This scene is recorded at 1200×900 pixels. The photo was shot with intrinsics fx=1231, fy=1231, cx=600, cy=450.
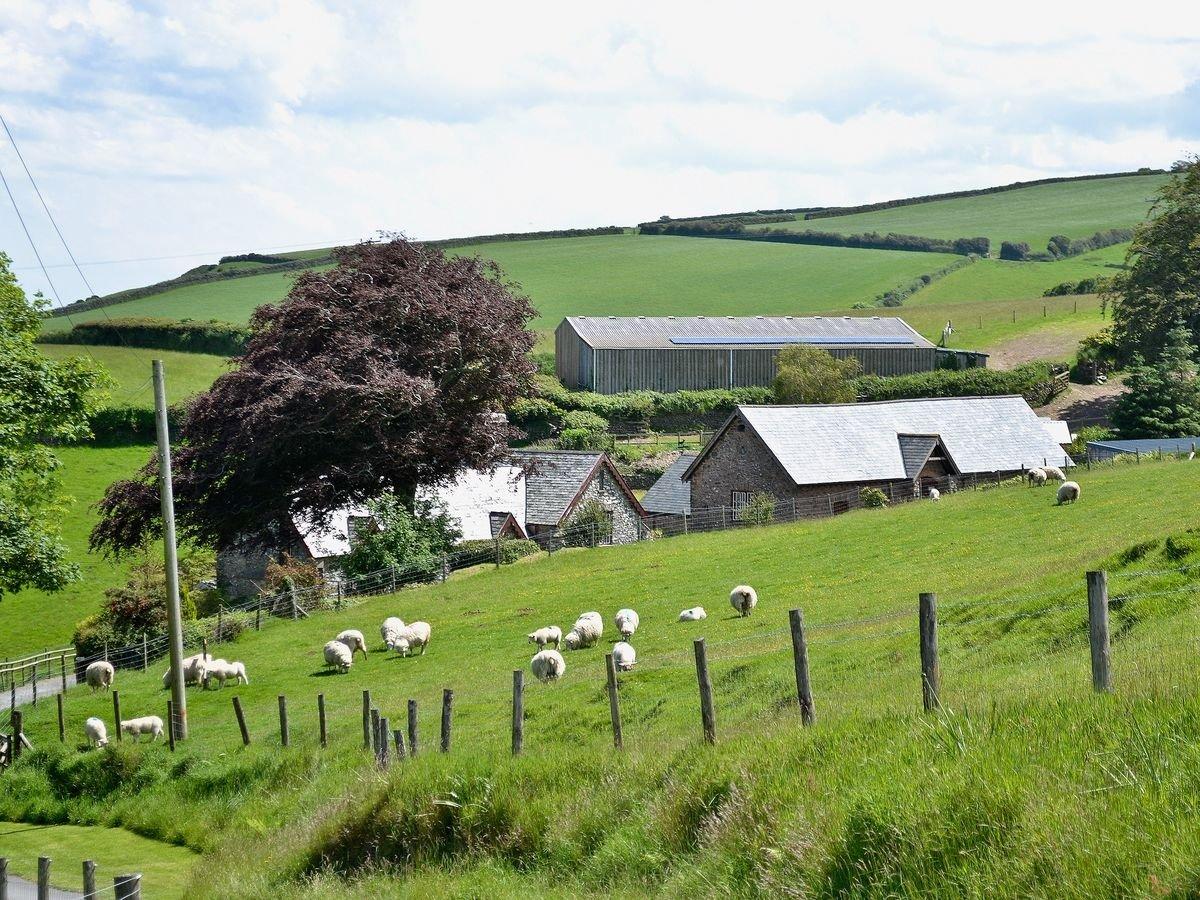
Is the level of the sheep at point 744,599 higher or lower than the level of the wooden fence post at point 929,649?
lower

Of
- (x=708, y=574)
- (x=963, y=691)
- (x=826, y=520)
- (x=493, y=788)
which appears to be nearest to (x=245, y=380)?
(x=708, y=574)

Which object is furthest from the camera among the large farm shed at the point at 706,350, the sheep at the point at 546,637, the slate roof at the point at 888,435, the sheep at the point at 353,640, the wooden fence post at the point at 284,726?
the large farm shed at the point at 706,350

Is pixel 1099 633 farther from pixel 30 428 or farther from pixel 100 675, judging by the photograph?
pixel 30 428

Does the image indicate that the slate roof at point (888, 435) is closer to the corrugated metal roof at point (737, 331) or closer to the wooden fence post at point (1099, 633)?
the corrugated metal roof at point (737, 331)

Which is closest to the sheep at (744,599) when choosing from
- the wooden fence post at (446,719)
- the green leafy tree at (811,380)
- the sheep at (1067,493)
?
the sheep at (1067,493)

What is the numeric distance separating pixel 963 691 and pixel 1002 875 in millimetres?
4734

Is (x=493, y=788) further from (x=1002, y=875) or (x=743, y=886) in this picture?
(x=1002, y=875)

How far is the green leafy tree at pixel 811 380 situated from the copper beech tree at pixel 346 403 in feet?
104

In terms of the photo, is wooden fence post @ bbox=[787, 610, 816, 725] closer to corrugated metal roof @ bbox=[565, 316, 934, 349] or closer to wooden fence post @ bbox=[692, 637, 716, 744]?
wooden fence post @ bbox=[692, 637, 716, 744]

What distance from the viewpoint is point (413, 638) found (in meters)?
32.6

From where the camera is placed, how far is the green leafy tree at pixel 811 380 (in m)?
77.5

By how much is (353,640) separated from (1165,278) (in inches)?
2413

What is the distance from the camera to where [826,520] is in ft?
Result: 151

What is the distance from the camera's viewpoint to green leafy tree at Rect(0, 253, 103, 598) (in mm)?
34438
